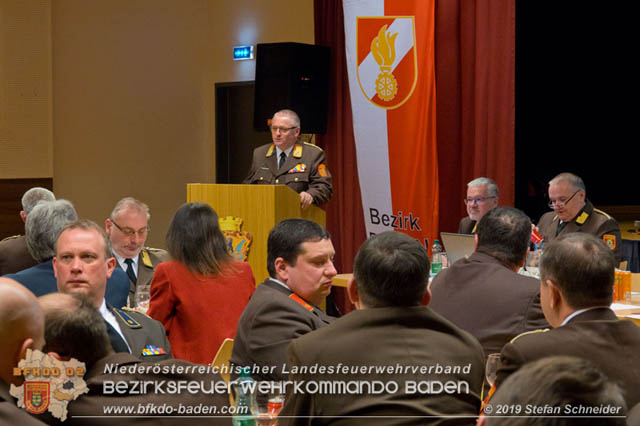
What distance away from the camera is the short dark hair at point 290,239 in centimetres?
312

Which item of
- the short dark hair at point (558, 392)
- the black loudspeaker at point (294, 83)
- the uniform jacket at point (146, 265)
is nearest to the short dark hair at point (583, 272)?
the short dark hair at point (558, 392)

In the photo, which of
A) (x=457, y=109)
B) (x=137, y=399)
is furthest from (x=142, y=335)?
(x=457, y=109)

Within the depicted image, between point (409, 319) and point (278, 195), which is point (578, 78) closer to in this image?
point (278, 195)

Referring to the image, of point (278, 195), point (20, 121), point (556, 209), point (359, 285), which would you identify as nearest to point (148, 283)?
point (278, 195)

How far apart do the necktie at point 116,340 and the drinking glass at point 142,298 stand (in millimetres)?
1297

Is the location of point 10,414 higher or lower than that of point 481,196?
lower

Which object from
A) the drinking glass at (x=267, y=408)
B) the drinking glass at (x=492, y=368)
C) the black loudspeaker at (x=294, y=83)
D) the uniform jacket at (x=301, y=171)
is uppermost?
the black loudspeaker at (x=294, y=83)

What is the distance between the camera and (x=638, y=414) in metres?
1.81

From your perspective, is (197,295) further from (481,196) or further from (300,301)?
(481,196)

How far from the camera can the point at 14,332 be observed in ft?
5.55

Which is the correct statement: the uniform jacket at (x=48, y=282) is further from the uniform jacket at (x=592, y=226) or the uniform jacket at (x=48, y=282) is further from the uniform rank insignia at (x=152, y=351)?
the uniform jacket at (x=592, y=226)

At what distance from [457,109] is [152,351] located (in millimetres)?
5131

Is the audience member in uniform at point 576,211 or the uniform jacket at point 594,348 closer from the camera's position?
the uniform jacket at point 594,348

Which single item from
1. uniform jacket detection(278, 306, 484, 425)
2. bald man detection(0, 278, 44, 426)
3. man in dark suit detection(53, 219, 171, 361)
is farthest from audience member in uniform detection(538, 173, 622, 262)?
bald man detection(0, 278, 44, 426)
